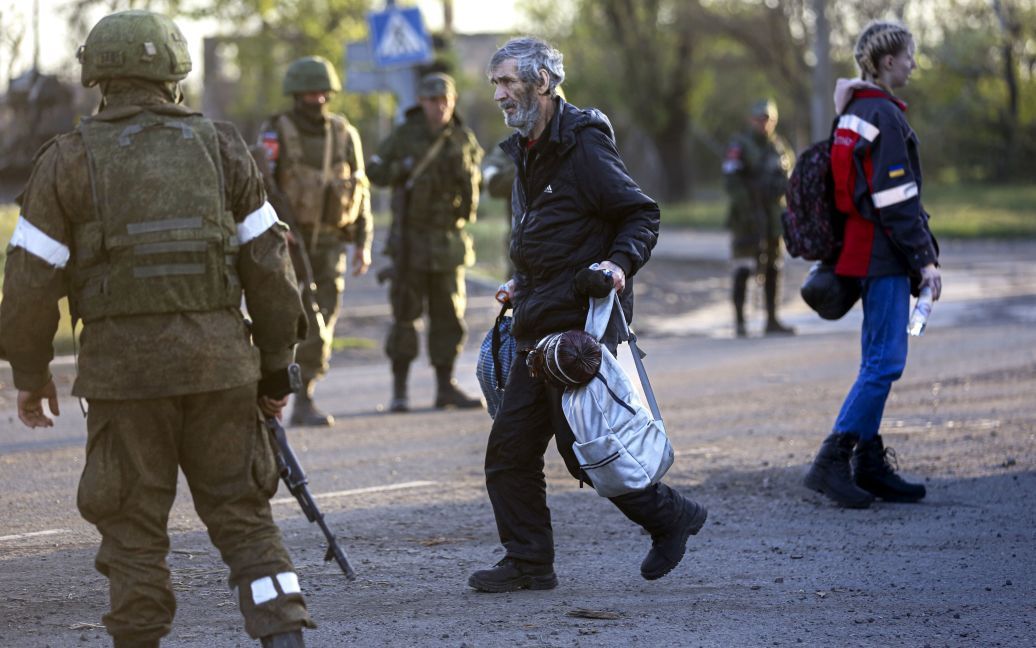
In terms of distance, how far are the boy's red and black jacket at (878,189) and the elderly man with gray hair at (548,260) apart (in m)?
1.64

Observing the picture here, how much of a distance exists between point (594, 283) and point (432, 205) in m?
5.43

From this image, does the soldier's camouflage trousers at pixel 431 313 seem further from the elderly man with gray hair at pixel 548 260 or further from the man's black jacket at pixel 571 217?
the man's black jacket at pixel 571 217

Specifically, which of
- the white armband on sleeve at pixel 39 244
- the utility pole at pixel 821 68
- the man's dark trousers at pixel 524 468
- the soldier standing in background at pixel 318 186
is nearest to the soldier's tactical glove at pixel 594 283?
the man's dark trousers at pixel 524 468

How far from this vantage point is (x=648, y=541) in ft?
22.4

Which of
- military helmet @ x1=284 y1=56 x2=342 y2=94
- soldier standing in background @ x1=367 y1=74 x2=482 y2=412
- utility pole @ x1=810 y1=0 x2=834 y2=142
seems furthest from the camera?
utility pole @ x1=810 y1=0 x2=834 y2=142

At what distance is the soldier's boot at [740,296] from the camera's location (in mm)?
15766

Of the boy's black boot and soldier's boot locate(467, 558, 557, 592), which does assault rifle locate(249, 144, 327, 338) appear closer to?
soldier's boot locate(467, 558, 557, 592)

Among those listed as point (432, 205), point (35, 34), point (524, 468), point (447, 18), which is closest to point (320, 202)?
point (432, 205)

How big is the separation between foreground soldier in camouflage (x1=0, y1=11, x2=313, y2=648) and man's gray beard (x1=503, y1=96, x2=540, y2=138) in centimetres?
134

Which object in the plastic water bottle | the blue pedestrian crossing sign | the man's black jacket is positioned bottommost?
the plastic water bottle

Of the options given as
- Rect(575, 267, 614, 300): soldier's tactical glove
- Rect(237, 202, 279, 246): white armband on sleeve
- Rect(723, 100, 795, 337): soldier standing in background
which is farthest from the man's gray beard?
Rect(723, 100, 795, 337): soldier standing in background

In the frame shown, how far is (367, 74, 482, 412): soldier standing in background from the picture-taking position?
10812mm

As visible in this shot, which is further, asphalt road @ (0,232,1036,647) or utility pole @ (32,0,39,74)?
utility pole @ (32,0,39,74)

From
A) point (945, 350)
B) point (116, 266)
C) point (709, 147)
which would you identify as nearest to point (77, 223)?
point (116, 266)
